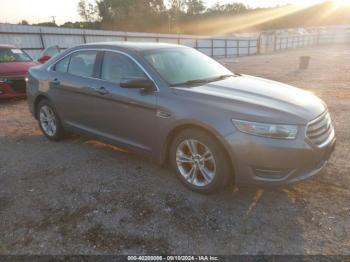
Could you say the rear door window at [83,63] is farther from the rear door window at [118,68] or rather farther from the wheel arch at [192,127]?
the wheel arch at [192,127]

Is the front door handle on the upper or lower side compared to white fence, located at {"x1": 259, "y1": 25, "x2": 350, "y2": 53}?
upper

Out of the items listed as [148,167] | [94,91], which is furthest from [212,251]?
[94,91]

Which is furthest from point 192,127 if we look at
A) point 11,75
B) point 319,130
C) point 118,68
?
point 11,75

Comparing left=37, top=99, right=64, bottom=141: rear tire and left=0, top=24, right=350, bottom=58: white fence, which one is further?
left=0, top=24, right=350, bottom=58: white fence

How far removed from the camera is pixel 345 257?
8.24ft

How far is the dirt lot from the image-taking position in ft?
8.91

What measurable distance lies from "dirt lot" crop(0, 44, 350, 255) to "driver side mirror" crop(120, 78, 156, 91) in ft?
3.89

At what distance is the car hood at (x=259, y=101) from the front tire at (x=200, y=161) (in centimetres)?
40

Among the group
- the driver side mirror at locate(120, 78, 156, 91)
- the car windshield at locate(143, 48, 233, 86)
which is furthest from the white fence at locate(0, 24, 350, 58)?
the driver side mirror at locate(120, 78, 156, 91)

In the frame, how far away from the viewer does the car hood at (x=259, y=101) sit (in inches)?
118

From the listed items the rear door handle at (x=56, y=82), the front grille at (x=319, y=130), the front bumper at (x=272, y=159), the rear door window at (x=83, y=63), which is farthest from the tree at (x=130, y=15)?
the front bumper at (x=272, y=159)

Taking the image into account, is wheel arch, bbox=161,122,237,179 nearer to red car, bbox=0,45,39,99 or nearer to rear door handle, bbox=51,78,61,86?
rear door handle, bbox=51,78,61,86

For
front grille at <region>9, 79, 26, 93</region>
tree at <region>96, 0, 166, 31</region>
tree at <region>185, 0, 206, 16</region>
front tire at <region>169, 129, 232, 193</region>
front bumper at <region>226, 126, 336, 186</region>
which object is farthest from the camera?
tree at <region>185, 0, 206, 16</region>

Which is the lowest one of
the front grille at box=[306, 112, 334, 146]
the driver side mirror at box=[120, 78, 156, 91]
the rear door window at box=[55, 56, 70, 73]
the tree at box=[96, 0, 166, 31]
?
the front grille at box=[306, 112, 334, 146]
